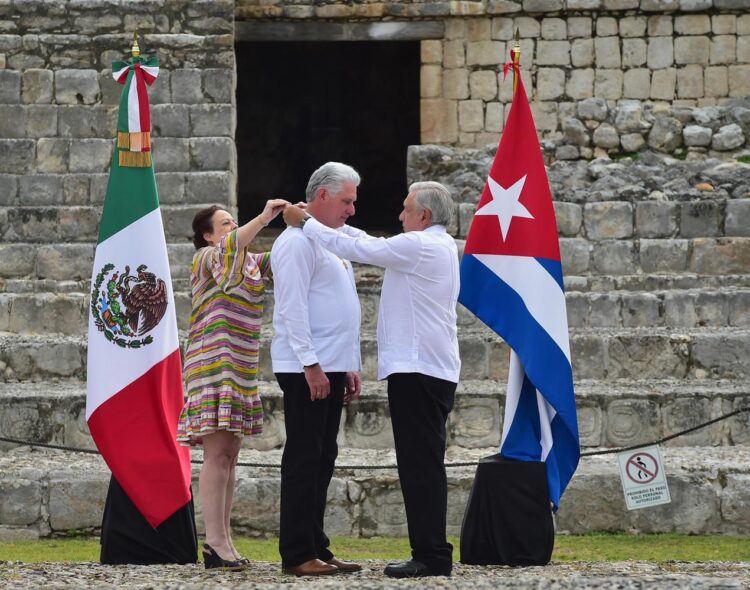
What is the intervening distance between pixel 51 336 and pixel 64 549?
2.62m

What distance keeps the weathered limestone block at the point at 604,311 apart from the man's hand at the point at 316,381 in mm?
4402

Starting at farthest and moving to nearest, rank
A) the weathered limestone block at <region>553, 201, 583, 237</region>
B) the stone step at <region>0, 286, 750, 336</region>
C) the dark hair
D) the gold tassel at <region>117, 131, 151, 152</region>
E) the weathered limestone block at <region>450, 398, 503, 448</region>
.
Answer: the weathered limestone block at <region>553, 201, 583, 237</region> → the stone step at <region>0, 286, 750, 336</region> → the weathered limestone block at <region>450, 398, 503, 448</region> → the gold tassel at <region>117, 131, 151, 152</region> → the dark hair

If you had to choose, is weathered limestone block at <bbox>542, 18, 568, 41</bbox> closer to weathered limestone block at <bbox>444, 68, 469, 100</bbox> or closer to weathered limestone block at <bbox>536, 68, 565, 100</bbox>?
weathered limestone block at <bbox>536, 68, 565, 100</bbox>

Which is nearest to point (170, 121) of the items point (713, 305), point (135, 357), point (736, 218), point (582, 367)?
point (582, 367)

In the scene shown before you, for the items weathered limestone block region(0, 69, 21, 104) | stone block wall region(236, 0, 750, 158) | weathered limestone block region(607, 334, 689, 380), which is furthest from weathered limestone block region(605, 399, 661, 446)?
stone block wall region(236, 0, 750, 158)

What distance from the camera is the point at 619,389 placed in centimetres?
780

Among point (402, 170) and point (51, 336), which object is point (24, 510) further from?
point (402, 170)

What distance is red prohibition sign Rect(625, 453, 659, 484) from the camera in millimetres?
6215

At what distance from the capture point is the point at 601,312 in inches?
358

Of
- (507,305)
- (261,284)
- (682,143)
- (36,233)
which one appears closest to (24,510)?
(261,284)

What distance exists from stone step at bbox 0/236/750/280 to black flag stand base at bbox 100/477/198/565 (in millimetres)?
4409

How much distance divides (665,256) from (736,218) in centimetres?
65

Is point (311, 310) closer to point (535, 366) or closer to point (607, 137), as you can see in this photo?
point (535, 366)

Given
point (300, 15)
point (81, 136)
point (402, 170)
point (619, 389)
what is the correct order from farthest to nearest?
point (402, 170), point (300, 15), point (81, 136), point (619, 389)
